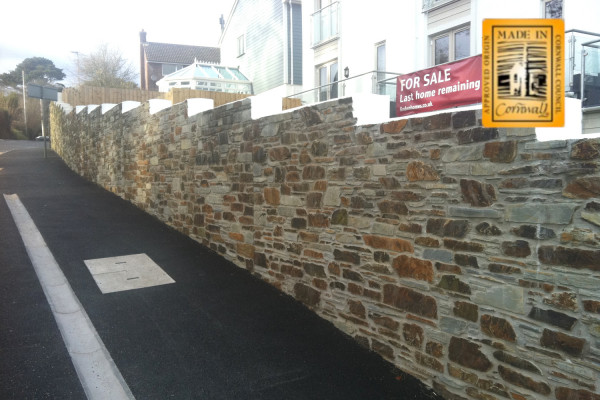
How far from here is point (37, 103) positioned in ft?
120

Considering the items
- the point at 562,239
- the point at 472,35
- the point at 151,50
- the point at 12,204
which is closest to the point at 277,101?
the point at 562,239

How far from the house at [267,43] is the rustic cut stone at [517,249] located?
53.0ft

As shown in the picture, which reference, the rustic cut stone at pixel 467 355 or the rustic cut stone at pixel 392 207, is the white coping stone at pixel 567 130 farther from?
the rustic cut stone at pixel 467 355

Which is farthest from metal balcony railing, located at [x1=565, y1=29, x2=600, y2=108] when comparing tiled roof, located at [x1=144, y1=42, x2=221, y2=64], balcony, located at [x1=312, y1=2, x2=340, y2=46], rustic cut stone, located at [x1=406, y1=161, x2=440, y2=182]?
tiled roof, located at [x1=144, y1=42, x2=221, y2=64]

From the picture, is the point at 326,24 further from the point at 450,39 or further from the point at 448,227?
the point at 448,227

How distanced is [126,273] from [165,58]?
36280 mm

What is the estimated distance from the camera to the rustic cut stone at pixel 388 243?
3959 mm

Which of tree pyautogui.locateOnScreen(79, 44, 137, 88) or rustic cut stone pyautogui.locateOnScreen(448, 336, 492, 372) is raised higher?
tree pyautogui.locateOnScreen(79, 44, 137, 88)

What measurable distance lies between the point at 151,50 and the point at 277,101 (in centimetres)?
3698

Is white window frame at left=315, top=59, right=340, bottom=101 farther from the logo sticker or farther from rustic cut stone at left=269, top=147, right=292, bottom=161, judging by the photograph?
the logo sticker

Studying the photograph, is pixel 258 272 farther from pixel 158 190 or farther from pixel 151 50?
pixel 151 50

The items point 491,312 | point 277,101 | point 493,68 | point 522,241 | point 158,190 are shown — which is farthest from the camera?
point 158,190

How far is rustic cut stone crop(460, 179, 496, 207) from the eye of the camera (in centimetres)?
327

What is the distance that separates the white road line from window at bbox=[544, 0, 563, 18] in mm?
10731
